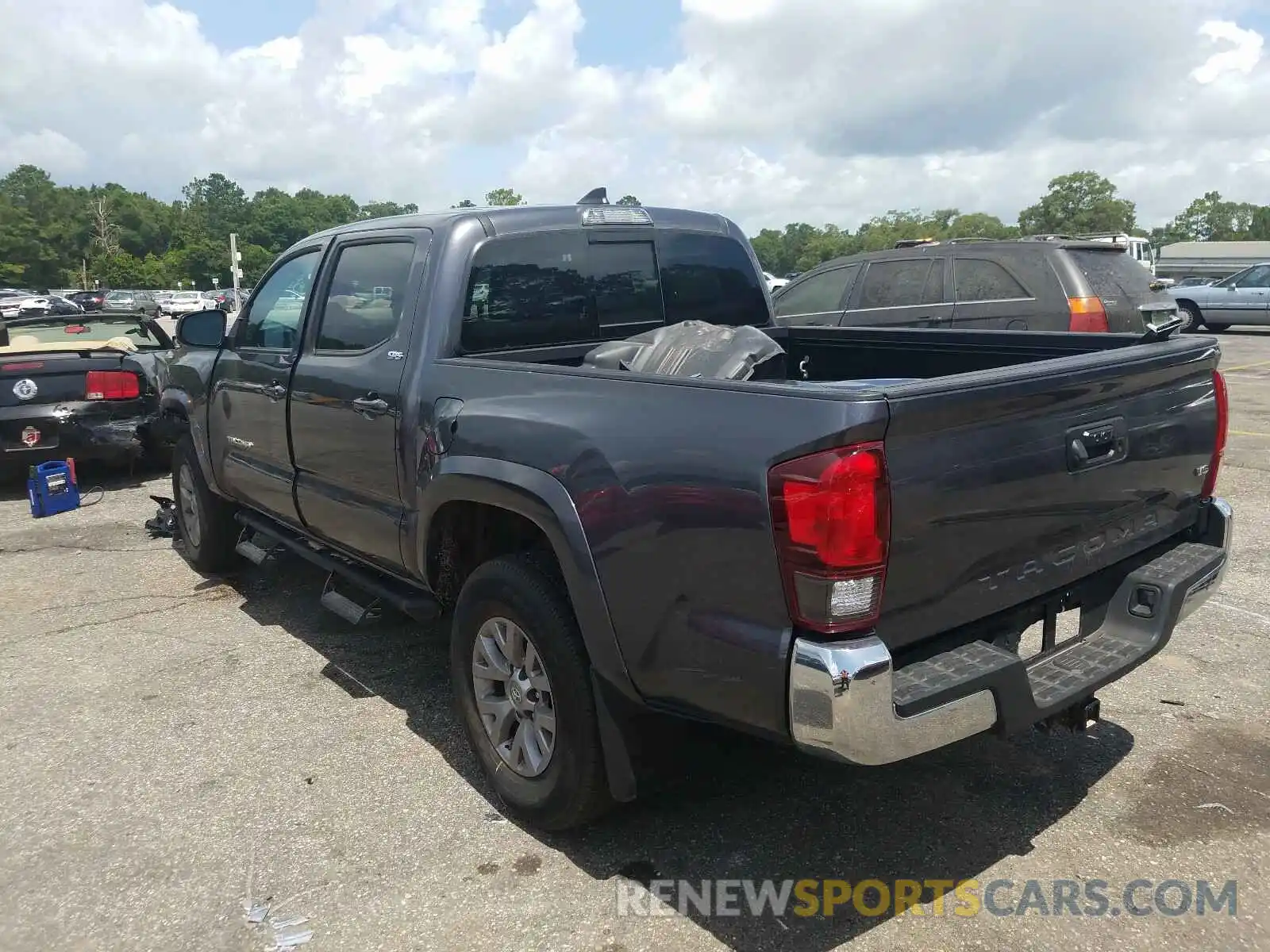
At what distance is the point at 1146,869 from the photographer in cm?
286

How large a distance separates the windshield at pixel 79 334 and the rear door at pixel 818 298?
6.00 metres

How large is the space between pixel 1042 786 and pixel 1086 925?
2.51 feet

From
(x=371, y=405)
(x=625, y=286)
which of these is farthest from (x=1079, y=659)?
(x=371, y=405)

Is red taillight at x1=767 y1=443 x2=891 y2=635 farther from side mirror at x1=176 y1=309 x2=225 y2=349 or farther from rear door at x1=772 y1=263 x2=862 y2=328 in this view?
rear door at x1=772 y1=263 x2=862 y2=328

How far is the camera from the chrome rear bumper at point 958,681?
2.22 m

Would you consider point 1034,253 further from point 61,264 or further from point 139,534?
point 61,264

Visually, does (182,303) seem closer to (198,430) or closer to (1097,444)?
(198,430)

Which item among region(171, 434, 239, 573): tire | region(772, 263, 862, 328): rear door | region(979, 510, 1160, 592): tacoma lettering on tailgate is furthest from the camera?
region(772, 263, 862, 328): rear door

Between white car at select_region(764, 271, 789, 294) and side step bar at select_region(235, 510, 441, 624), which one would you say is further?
white car at select_region(764, 271, 789, 294)

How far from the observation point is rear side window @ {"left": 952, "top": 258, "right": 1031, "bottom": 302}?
27.9 ft

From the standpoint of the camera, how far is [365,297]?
406 cm

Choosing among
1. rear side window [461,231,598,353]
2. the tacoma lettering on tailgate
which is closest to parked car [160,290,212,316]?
rear side window [461,231,598,353]

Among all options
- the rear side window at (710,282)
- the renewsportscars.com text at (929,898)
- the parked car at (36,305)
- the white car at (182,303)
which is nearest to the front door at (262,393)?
the rear side window at (710,282)

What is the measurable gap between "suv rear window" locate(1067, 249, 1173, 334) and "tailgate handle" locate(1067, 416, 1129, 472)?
6151 millimetres
